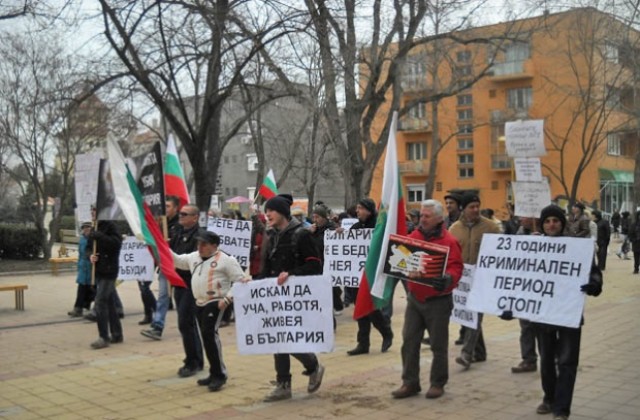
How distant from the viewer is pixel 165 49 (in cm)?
1362

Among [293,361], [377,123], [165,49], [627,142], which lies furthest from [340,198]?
[293,361]

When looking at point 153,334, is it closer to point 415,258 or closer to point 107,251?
point 107,251

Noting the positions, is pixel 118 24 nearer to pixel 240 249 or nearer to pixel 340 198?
pixel 240 249

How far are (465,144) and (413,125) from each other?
4.61 metres

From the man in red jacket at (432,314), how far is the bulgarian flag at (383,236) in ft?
0.78

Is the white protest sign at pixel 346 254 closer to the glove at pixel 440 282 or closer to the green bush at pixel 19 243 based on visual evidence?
the glove at pixel 440 282

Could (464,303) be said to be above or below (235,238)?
below

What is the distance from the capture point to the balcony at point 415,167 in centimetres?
5747

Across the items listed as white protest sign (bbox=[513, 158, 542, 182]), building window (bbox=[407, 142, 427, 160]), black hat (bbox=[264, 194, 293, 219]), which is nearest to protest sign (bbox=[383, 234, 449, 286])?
black hat (bbox=[264, 194, 293, 219])

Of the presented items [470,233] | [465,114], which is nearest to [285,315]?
[470,233]

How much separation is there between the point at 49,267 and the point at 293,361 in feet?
54.0

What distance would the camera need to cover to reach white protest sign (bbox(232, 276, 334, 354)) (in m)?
6.62

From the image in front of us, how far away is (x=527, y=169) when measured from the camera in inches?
429

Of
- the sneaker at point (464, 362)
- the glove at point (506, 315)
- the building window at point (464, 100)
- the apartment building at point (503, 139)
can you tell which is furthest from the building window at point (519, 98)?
the glove at point (506, 315)
